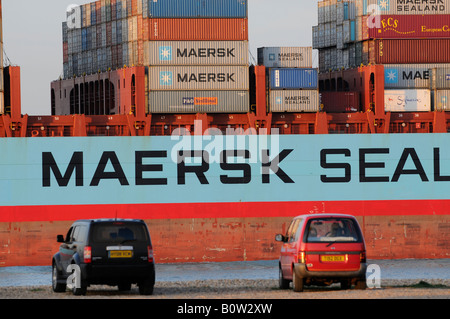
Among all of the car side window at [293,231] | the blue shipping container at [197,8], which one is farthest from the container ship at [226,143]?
the car side window at [293,231]

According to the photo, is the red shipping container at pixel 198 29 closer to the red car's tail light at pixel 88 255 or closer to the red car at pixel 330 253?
the red car at pixel 330 253

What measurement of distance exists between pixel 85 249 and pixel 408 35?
26092 millimetres

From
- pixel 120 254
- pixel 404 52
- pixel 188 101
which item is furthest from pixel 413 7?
pixel 120 254

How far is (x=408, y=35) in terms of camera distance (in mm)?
41781

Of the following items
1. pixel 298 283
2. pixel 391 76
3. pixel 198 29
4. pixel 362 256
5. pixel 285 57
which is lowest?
pixel 298 283

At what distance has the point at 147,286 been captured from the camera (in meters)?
19.9

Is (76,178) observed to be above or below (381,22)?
below

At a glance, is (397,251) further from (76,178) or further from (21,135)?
(21,135)

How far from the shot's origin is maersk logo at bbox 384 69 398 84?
4159 centimetres

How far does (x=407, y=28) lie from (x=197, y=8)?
31.9 feet

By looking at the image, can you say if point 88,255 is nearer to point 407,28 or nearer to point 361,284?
point 361,284

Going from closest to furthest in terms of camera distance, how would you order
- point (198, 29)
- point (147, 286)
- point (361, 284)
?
point (147, 286) → point (361, 284) → point (198, 29)
